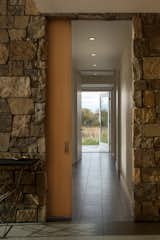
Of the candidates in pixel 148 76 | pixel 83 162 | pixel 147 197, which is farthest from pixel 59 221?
pixel 83 162

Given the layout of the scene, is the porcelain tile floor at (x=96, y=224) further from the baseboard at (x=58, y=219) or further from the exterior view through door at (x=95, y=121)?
the exterior view through door at (x=95, y=121)

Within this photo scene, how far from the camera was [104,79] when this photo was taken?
462 inches

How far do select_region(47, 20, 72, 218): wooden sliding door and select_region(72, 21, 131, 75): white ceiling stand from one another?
849 millimetres

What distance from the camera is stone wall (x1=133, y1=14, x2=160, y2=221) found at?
4.45 meters

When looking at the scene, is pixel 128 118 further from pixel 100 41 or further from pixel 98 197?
pixel 100 41

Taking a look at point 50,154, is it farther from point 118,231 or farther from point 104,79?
point 104,79

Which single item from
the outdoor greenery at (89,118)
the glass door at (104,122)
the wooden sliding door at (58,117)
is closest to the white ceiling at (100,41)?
the wooden sliding door at (58,117)

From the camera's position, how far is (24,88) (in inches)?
175

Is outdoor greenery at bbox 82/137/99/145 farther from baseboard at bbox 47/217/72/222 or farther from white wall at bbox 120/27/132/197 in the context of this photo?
baseboard at bbox 47/217/72/222

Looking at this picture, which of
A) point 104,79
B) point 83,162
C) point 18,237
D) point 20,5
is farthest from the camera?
point 104,79

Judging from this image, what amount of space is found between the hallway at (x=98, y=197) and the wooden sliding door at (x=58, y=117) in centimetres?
40

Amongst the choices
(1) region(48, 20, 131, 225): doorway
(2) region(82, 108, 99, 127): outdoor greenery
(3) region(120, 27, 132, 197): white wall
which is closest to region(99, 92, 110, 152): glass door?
(2) region(82, 108, 99, 127): outdoor greenery

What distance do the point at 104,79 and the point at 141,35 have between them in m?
7.28

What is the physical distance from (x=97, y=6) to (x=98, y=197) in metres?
3.07
